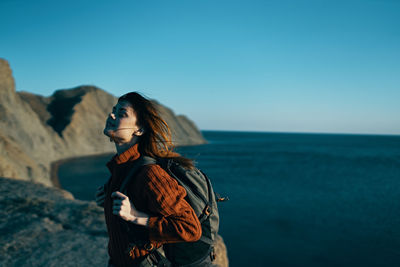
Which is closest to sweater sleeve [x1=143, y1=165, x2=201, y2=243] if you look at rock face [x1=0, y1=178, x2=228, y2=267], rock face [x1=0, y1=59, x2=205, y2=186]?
rock face [x1=0, y1=178, x2=228, y2=267]

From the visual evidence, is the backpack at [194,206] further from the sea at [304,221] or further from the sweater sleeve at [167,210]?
the sea at [304,221]

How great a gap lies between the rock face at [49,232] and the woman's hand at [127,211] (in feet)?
10.9

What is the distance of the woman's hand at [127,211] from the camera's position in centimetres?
147

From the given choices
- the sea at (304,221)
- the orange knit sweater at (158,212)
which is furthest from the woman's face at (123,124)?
the sea at (304,221)

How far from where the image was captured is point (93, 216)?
6070mm

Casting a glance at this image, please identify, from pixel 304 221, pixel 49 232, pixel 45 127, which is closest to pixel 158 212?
pixel 49 232

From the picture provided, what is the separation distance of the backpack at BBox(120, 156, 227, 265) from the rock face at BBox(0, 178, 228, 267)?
10.2ft

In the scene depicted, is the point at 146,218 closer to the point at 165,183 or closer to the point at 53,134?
the point at 165,183

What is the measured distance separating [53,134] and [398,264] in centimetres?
3881

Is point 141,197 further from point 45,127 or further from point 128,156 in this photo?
point 45,127

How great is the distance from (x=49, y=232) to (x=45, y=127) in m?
37.4

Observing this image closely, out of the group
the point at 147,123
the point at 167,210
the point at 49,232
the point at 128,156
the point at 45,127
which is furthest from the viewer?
the point at 45,127

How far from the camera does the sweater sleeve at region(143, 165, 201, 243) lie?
146 centimetres

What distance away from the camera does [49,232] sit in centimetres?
520
